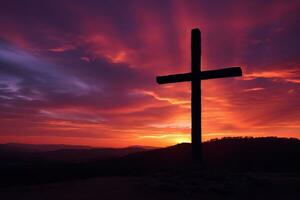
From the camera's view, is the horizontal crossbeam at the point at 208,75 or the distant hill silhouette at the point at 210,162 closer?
the horizontal crossbeam at the point at 208,75

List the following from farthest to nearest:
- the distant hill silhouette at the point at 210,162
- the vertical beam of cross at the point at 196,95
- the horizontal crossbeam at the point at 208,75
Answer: the distant hill silhouette at the point at 210,162
the horizontal crossbeam at the point at 208,75
the vertical beam of cross at the point at 196,95

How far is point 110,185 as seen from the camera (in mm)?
10961

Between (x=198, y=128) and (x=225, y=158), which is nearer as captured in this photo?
(x=198, y=128)

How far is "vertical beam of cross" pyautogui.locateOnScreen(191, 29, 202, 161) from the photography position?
1245 centimetres

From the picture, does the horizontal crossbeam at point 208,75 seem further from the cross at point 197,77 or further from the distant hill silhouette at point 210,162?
the distant hill silhouette at point 210,162

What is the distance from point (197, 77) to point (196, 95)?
0.80 m

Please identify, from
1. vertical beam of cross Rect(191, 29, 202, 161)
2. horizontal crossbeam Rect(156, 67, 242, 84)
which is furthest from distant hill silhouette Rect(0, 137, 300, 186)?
horizontal crossbeam Rect(156, 67, 242, 84)

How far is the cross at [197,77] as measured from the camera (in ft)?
40.9

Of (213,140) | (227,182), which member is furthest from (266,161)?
(227,182)

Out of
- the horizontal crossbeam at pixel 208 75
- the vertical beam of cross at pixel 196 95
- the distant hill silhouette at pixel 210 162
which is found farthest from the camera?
the distant hill silhouette at pixel 210 162

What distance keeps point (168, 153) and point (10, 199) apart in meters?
15.9

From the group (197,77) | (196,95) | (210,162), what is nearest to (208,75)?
(197,77)

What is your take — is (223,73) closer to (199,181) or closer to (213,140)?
(199,181)

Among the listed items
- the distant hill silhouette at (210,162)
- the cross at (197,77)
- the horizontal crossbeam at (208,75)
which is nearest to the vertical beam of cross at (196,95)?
the cross at (197,77)
